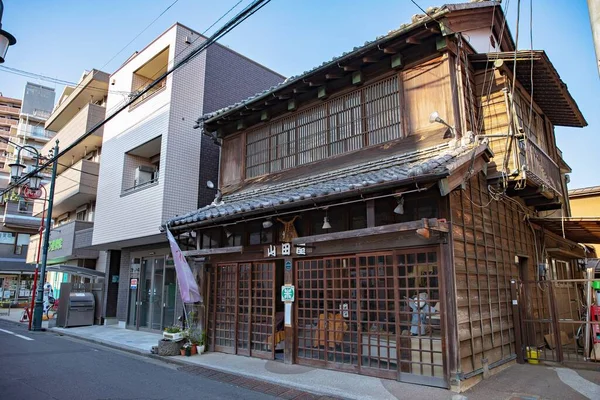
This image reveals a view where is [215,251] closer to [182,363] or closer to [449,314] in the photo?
[182,363]

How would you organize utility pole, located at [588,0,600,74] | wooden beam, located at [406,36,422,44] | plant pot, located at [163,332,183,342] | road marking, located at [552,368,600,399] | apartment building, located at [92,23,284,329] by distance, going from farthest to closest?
apartment building, located at [92,23,284,329]
plant pot, located at [163,332,183,342]
wooden beam, located at [406,36,422,44]
road marking, located at [552,368,600,399]
utility pole, located at [588,0,600,74]

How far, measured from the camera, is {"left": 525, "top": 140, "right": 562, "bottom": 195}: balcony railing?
934 cm

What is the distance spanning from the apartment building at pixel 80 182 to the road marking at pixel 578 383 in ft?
59.2

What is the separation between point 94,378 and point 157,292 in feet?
26.2

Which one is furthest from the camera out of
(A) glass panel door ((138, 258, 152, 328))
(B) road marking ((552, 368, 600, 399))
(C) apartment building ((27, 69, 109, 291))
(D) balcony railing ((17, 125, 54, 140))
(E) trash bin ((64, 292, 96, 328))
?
(D) balcony railing ((17, 125, 54, 140))

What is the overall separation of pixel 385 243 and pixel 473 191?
2.30 metres

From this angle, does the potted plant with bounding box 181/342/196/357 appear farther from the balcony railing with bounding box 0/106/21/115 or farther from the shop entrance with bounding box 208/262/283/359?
the balcony railing with bounding box 0/106/21/115

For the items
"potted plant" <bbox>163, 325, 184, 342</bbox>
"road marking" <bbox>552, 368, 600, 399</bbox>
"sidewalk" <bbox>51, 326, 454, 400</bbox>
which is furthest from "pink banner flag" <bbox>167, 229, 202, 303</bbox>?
"road marking" <bbox>552, 368, 600, 399</bbox>

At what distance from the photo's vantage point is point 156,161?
17.4 m

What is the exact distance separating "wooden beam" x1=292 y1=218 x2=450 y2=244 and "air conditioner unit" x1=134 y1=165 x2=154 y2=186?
33.1 ft

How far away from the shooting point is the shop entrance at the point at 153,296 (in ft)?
50.4

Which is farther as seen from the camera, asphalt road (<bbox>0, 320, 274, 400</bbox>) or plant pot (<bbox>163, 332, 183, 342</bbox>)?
plant pot (<bbox>163, 332, 183, 342</bbox>)

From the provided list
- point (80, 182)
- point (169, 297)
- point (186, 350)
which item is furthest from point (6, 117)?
point (186, 350)

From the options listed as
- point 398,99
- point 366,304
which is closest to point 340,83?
point 398,99
